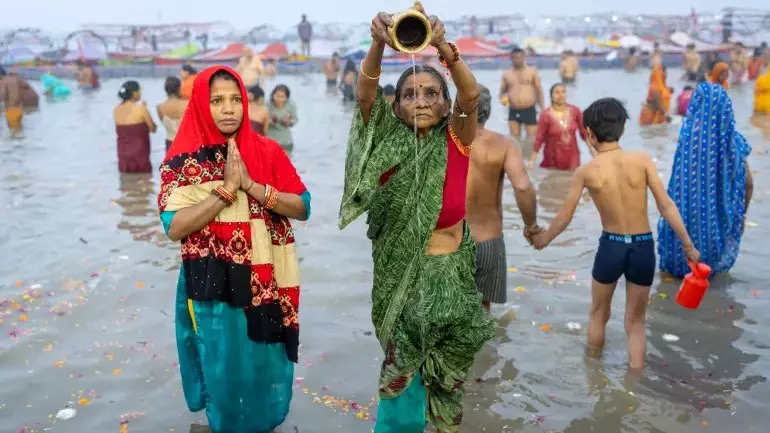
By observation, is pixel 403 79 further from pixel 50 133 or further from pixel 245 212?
pixel 50 133

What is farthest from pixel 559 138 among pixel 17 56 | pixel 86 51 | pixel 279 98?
pixel 17 56

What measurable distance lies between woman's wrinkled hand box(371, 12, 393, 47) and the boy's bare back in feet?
6.48

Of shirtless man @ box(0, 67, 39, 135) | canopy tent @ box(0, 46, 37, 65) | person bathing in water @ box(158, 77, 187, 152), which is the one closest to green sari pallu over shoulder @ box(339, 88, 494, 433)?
person bathing in water @ box(158, 77, 187, 152)

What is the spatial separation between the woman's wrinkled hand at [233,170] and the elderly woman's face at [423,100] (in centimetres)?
75

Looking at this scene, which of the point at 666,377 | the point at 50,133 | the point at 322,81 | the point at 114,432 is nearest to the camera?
the point at 114,432

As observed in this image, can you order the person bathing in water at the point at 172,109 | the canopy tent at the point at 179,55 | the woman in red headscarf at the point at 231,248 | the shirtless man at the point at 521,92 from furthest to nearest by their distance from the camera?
the canopy tent at the point at 179,55, the shirtless man at the point at 521,92, the person bathing in water at the point at 172,109, the woman in red headscarf at the point at 231,248

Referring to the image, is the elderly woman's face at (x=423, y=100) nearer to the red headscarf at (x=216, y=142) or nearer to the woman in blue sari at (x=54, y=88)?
the red headscarf at (x=216, y=142)

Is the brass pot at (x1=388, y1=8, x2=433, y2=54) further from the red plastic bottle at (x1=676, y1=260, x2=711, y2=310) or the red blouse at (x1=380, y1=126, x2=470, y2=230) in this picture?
the red plastic bottle at (x1=676, y1=260, x2=711, y2=310)

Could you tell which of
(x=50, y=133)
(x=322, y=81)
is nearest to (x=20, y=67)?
(x=322, y=81)

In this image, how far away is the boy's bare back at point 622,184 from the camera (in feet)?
14.2

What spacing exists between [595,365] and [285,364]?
1994 millimetres

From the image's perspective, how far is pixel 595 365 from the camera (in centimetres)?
464

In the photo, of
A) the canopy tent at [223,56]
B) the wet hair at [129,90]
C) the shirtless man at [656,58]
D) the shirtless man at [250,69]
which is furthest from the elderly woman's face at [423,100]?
the canopy tent at [223,56]

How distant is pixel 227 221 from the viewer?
339 cm
